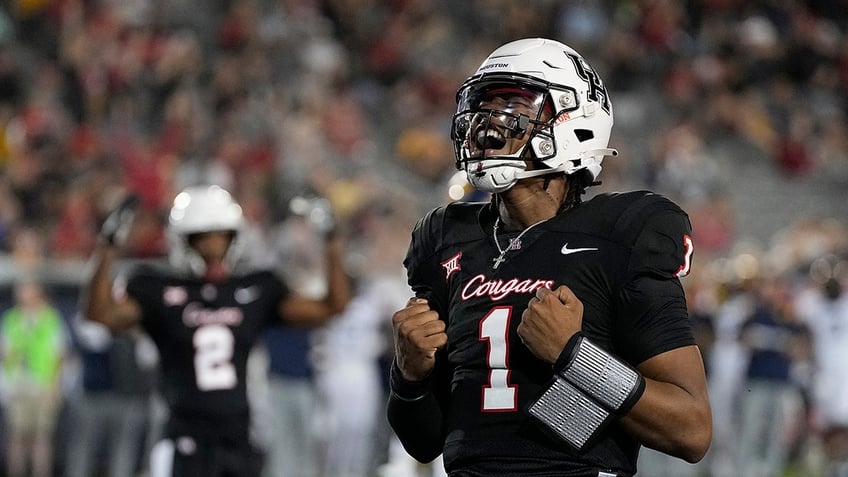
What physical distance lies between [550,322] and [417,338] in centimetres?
31

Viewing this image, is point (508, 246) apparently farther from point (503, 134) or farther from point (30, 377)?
point (30, 377)

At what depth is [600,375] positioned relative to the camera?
8.84ft

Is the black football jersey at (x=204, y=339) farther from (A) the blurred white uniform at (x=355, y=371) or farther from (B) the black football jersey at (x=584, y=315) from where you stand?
(A) the blurred white uniform at (x=355, y=371)

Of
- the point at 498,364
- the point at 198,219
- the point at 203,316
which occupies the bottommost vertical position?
the point at 498,364

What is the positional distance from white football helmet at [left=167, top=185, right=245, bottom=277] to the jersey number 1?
10.6 feet

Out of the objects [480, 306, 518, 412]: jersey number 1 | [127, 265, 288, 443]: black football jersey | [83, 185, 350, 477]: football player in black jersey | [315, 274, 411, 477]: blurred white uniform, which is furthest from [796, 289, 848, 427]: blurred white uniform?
[480, 306, 518, 412]: jersey number 1

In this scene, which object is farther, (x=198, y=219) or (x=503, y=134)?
(x=198, y=219)

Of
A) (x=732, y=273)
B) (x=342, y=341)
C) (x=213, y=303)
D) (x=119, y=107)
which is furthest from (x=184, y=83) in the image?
(x=213, y=303)

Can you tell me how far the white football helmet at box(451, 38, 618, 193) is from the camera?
2955 mm

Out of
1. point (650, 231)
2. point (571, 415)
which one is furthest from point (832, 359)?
point (571, 415)

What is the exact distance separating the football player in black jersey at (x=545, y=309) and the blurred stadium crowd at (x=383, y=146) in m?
3.73

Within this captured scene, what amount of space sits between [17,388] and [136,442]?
102cm

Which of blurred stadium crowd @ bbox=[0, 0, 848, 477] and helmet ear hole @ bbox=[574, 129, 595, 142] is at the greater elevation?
blurred stadium crowd @ bbox=[0, 0, 848, 477]

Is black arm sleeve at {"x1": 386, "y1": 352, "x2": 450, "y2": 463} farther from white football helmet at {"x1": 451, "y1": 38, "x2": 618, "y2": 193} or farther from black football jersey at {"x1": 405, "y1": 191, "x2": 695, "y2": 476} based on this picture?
white football helmet at {"x1": 451, "y1": 38, "x2": 618, "y2": 193}
